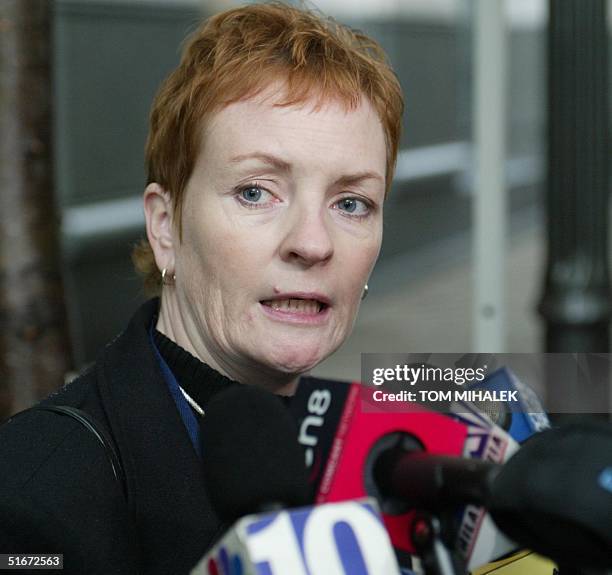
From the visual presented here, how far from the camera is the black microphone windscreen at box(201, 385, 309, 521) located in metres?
1.28

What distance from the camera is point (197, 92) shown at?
2.05 metres

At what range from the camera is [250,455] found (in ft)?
4.34

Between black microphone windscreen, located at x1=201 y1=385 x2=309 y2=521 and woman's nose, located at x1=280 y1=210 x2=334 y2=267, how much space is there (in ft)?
1.51

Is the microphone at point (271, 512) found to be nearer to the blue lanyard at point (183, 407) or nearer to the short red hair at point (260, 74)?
the blue lanyard at point (183, 407)

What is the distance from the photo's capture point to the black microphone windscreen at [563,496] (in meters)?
1.10

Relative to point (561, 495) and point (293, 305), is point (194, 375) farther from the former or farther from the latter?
point (561, 495)

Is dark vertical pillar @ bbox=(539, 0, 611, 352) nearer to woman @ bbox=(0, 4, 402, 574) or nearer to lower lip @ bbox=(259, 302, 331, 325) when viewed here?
woman @ bbox=(0, 4, 402, 574)

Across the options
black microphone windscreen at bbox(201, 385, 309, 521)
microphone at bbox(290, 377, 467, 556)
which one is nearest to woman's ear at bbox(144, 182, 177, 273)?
microphone at bbox(290, 377, 467, 556)

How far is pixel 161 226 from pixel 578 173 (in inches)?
134

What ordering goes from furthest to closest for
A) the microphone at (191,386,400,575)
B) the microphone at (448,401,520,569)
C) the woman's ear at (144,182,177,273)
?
the woman's ear at (144,182,177,273) < the microphone at (448,401,520,569) < the microphone at (191,386,400,575)

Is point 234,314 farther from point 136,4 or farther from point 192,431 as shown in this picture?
point 136,4

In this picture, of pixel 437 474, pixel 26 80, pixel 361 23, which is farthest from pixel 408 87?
pixel 437 474

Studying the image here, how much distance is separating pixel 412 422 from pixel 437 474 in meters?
0.38

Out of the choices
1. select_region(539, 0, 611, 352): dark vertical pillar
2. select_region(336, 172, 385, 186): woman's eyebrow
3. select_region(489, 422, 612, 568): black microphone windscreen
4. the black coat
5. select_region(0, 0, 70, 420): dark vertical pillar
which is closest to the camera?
select_region(489, 422, 612, 568): black microphone windscreen
